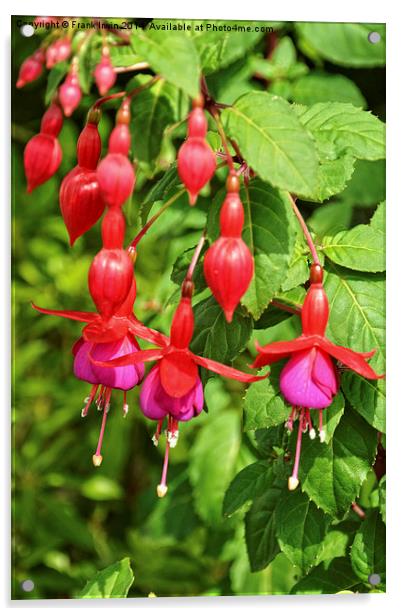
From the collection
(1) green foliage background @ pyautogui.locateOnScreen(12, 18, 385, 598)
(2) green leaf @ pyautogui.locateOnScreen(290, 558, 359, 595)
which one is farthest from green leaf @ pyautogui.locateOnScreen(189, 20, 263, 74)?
(2) green leaf @ pyautogui.locateOnScreen(290, 558, 359, 595)

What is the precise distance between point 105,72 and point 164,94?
0.07 meters

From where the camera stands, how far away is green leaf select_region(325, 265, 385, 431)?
1.14m

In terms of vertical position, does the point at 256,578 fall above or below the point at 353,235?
below

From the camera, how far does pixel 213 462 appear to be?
5.78 feet

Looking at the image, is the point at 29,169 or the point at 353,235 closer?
the point at 29,169

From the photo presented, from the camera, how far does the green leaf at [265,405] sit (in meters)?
1.10

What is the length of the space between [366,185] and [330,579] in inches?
26.8

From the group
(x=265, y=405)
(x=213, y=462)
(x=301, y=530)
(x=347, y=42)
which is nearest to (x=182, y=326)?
(x=265, y=405)

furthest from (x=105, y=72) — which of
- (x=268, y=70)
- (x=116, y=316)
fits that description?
(x=268, y=70)

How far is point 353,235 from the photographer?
1.18 meters

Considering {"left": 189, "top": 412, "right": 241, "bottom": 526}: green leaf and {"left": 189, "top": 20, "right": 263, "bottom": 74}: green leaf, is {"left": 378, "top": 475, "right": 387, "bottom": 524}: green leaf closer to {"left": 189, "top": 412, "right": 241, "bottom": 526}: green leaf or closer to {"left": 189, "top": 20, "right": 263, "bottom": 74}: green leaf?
{"left": 189, "top": 412, "right": 241, "bottom": 526}: green leaf

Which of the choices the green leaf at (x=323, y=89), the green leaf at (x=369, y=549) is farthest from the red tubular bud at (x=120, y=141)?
the green leaf at (x=323, y=89)

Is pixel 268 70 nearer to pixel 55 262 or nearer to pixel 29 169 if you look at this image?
pixel 55 262
